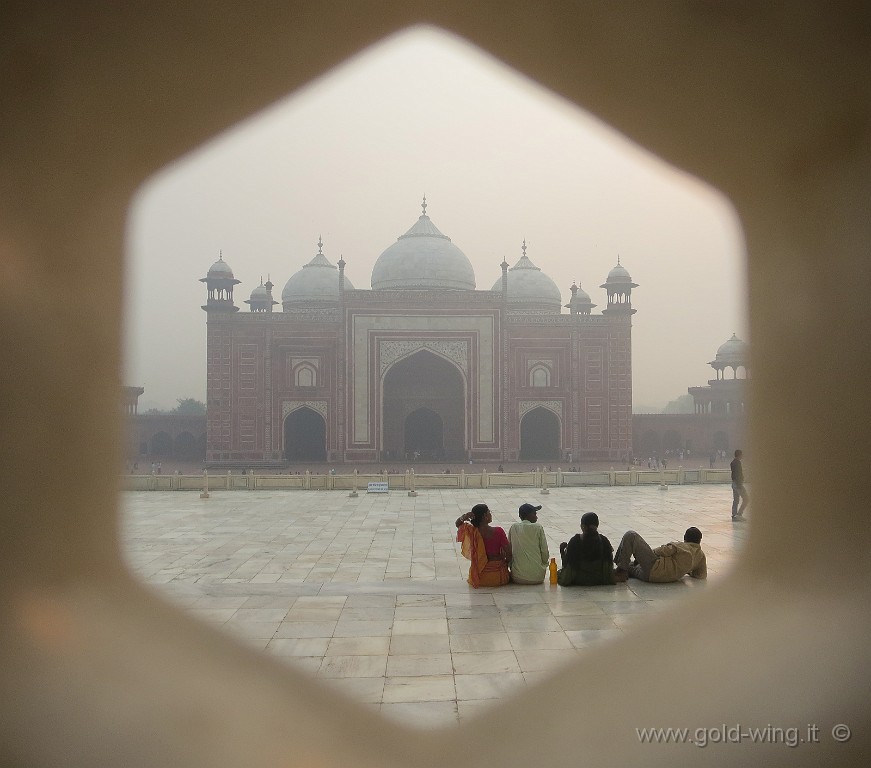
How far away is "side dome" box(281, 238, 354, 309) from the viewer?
29.5 meters

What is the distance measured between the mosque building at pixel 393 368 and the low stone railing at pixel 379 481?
9.26 meters

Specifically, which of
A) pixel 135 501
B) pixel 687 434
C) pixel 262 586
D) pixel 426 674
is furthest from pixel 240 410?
pixel 426 674

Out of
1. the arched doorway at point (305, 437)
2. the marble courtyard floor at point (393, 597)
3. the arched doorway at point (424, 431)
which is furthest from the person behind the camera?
the arched doorway at point (424, 431)

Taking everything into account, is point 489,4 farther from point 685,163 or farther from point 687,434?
point 687,434

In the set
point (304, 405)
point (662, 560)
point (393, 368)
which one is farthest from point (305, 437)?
point (662, 560)

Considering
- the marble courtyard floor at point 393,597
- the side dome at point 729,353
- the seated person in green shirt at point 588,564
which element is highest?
the side dome at point 729,353

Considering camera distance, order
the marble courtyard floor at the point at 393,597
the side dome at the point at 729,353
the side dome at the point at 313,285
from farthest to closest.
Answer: the side dome at the point at 729,353, the side dome at the point at 313,285, the marble courtyard floor at the point at 393,597

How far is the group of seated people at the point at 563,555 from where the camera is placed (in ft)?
18.2

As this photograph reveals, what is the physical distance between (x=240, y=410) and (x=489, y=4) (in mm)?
22223

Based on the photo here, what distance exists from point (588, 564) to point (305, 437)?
2099 centimetres

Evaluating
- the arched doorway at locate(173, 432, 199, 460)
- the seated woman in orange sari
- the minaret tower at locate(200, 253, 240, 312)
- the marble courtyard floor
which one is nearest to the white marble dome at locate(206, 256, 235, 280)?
the minaret tower at locate(200, 253, 240, 312)

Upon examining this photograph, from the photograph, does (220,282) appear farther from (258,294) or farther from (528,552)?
(528,552)

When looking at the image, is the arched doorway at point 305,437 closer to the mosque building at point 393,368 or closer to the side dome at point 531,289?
the mosque building at point 393,368

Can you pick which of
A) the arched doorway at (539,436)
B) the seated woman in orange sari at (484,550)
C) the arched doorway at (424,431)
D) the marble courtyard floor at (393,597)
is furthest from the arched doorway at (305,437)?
the seated woman in orange sari at (484,550)
